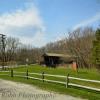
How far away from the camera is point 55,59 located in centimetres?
7450

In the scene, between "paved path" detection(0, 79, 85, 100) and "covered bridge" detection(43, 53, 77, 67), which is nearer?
"paved path" detection(0, 79, 85, 100)

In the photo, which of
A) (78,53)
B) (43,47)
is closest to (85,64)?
(78,53)

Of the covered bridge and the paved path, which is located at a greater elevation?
the covered bridge

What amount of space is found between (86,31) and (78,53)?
1221cm

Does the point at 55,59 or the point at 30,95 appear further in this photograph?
the point at 55,59

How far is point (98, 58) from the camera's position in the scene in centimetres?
3297

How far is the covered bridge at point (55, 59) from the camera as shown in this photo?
70.9 meters

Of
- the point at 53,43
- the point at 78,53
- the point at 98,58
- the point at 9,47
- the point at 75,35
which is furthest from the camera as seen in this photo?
the point at 53,43

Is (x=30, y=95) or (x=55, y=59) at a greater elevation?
(x=55, y=59)

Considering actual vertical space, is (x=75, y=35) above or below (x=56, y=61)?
above

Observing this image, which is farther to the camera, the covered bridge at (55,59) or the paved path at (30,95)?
the covered bridge at (55,59)

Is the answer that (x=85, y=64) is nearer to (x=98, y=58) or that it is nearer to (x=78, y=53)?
(x=78, y=53)

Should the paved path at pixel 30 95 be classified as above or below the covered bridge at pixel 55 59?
below

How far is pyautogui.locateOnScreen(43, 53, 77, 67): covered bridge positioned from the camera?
7094 cm
